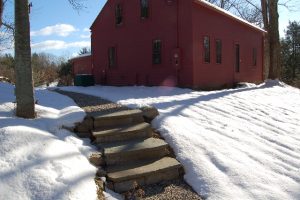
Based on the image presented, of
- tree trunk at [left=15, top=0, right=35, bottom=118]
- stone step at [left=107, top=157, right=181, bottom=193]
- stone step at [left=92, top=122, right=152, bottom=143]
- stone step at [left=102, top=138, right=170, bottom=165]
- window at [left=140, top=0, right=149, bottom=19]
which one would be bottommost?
stone step at [left=107, top=157, right=181, bottom=193]

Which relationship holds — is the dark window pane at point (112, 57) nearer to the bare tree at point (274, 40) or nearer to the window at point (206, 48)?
the window at point (206, 48)

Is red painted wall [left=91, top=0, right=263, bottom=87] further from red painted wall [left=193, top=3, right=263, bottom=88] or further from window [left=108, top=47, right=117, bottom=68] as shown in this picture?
window [left=108, top=47, right=117, bottom=68]

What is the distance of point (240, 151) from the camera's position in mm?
7332

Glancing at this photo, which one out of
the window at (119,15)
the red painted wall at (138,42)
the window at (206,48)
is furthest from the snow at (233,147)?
the window at (119,15)

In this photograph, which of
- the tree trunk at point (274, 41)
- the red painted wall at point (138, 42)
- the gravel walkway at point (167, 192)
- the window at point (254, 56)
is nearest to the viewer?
the gravel walkway at point (167, 192)

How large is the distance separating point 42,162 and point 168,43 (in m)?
12.1

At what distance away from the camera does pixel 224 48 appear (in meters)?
18.7

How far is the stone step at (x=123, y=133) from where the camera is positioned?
7.00m

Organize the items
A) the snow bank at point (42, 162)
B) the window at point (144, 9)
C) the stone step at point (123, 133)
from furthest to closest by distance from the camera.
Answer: the window at point (144, 9) < the stone step at point (123, 133) < the snow bank at point (42, 162)

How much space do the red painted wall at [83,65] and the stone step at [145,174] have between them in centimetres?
1935

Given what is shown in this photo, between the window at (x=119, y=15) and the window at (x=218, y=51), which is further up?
the window at (x=119, y=15)

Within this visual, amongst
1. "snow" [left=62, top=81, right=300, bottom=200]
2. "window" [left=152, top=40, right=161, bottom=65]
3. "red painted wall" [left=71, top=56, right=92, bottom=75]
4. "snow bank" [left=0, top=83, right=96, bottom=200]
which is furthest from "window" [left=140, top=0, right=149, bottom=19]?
"snow bank" [left=0, top=83, right=96, bottom=200]

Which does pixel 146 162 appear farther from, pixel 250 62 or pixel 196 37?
pixel 250 62

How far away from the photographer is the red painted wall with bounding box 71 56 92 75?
1008 inches
